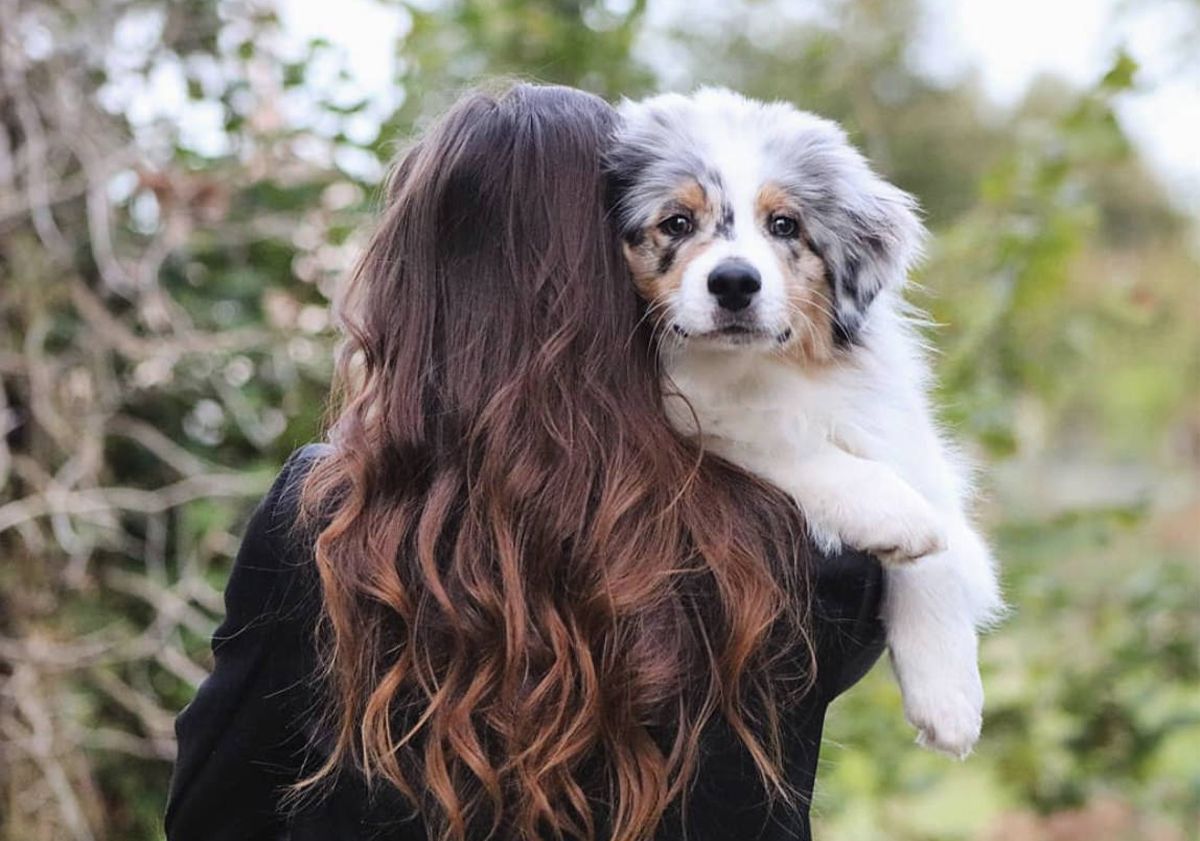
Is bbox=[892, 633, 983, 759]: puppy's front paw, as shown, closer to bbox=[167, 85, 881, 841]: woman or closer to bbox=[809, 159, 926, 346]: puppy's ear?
bbox=[167, 85, 881, 841]: woman

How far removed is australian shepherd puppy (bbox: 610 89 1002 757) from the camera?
1887mm

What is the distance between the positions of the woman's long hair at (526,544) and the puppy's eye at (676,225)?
30 cm

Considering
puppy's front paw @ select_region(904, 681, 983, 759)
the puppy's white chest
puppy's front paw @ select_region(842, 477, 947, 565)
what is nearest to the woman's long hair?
puppy's front paw @ select_region(842, 477, 947, 565)

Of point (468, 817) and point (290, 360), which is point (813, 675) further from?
point (290, 360)

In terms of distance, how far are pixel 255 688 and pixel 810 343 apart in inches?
36.3

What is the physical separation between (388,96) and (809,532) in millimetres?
2431

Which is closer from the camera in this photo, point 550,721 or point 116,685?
point 550,721

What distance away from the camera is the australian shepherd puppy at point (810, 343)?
189 centimetres

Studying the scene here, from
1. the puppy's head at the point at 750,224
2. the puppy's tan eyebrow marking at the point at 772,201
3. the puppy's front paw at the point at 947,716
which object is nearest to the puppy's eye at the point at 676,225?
the puppy's head at the point at 750,224

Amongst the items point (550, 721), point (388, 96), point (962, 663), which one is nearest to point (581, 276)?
point (550, 721)

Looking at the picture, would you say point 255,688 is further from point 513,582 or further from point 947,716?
point 947,716

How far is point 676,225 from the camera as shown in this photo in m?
1.96

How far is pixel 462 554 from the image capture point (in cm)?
155

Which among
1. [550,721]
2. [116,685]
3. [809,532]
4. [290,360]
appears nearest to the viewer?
[550,721]
